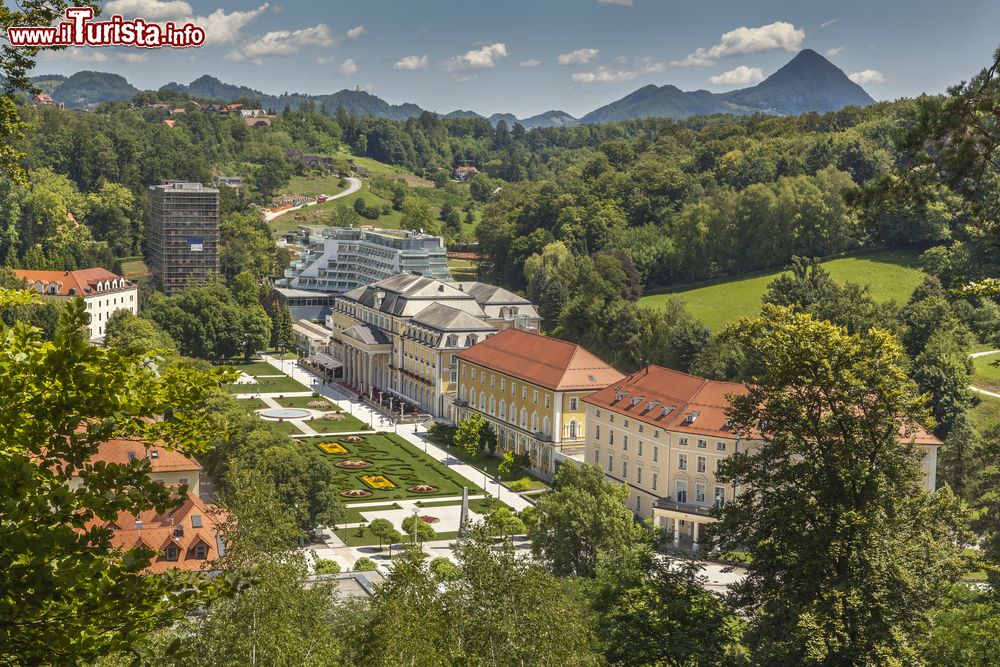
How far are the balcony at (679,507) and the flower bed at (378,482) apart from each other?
1453 centimetres

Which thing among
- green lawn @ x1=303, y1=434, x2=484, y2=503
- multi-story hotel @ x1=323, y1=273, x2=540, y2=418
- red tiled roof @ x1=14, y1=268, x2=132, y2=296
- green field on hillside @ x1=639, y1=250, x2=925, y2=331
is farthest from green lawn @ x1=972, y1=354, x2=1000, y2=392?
red tiled roof @ x1=14, y1=268, x2=132, y2=296

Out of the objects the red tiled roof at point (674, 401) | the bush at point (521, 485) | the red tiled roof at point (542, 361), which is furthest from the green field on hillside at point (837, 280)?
the bush at point (521, 485)

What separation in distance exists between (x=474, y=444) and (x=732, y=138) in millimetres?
67030

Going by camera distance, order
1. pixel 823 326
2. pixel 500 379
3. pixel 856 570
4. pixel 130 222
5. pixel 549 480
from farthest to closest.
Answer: pixel 130 222 → pixel 500 379 → pixel 549 480 → pixel 823 326 → pixel 856 570

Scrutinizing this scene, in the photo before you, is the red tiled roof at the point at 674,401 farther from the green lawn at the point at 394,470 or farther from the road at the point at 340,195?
the road at the point at 340,195

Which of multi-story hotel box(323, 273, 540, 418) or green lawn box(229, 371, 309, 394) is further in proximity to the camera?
green lawn box(229, 371, 309, 394)

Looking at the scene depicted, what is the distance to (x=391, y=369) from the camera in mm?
85312

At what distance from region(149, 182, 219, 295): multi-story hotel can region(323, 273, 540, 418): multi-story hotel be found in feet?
81.3

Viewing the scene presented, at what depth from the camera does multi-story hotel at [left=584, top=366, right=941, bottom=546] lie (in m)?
52.5

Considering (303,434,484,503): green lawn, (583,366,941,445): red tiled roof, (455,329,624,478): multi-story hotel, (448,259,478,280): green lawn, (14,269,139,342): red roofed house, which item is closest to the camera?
(583,366,941,445): red tiled roof

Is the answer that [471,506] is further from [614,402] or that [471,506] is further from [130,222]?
[130,222]

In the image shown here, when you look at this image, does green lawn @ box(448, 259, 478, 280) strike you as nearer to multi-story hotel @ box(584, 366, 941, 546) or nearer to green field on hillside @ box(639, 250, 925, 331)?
green field on hillside @ box(639, 250, 925, 331)

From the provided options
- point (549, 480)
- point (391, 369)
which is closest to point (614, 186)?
point (391, 369)

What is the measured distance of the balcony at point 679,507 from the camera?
5219 cm
